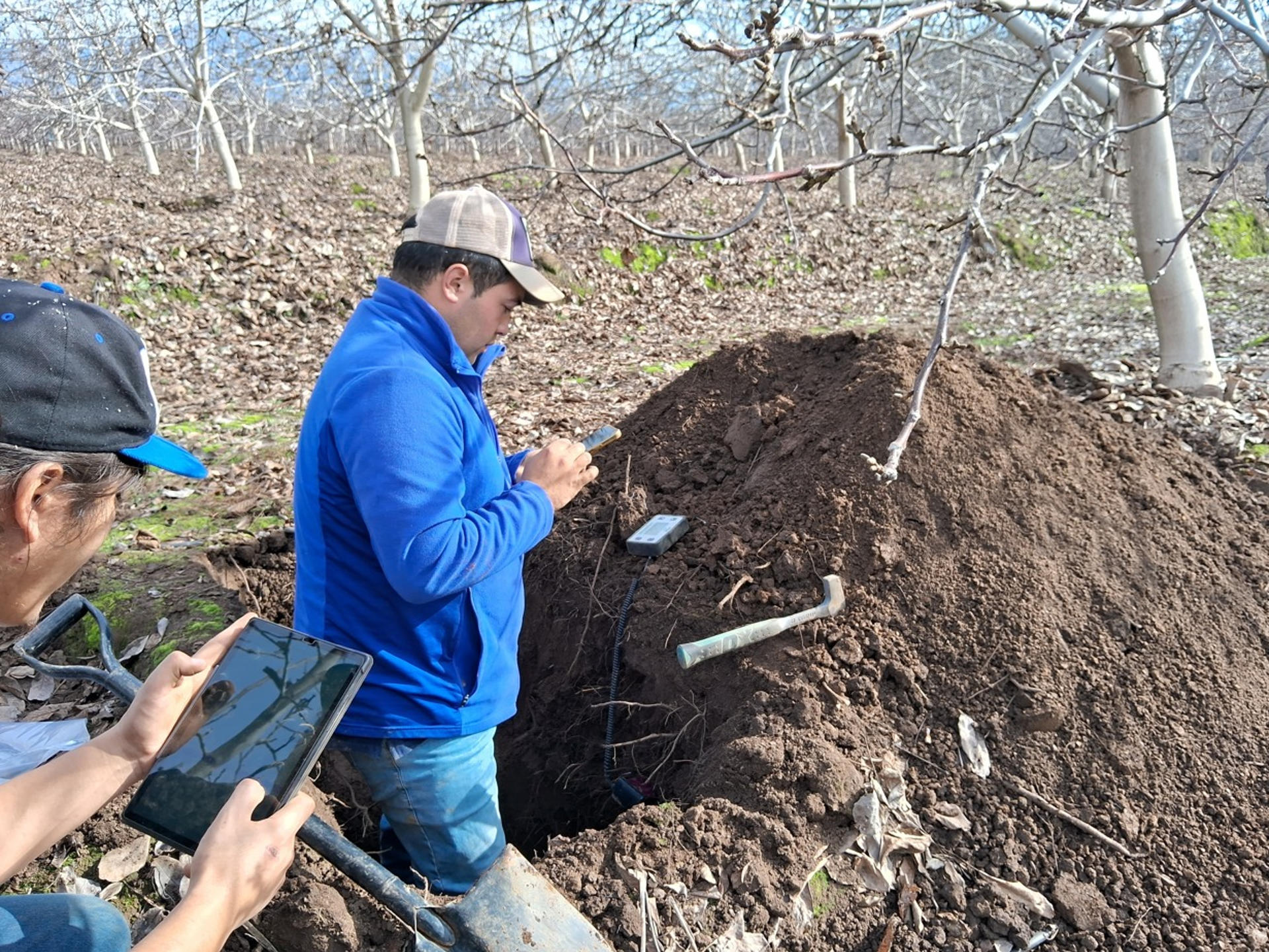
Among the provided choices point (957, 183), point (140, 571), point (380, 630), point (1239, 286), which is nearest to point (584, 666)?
point (380, 630)

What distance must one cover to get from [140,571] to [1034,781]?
3664 mm

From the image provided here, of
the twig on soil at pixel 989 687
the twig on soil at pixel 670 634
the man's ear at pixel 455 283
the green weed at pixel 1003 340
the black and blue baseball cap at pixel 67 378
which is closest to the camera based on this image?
the black and blue baseball cap at pixel 67 378

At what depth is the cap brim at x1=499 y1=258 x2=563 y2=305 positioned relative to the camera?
2229 mm

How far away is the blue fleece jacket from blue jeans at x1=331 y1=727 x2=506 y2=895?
71 millimetres

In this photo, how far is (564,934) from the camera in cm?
195

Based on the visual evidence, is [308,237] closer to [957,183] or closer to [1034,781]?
[1034,781]

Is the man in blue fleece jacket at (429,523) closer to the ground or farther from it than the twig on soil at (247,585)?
farther from it

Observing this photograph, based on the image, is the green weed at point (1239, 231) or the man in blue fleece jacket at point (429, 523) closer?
the man in blue fleece jacket at point (429, 523)

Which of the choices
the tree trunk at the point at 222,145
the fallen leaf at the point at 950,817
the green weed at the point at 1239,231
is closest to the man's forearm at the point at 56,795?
the fallen leaf at the point at 950,817

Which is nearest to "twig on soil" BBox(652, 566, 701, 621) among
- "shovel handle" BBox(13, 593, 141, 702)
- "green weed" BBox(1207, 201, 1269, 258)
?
"shovel handle" BBox(13, 593, 141, 702)

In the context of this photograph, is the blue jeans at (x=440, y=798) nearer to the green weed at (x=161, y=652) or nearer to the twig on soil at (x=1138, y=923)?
the green weed at (x=161, y=652)

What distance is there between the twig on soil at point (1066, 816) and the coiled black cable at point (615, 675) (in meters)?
1.33

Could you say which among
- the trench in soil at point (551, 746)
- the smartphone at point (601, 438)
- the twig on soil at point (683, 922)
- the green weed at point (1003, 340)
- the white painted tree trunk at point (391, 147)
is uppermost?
the white painted tree trunk at point (391, 147)

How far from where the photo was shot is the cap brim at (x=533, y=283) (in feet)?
7.31
